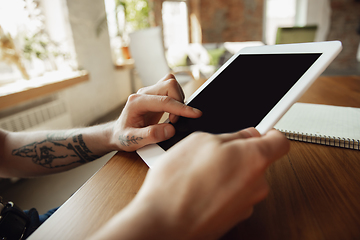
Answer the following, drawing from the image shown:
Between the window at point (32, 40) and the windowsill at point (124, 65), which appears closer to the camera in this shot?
the window at point (32, 40)

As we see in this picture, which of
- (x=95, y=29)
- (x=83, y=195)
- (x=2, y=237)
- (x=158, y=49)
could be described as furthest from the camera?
(x=95, y=29)

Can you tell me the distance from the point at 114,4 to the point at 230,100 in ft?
11.8

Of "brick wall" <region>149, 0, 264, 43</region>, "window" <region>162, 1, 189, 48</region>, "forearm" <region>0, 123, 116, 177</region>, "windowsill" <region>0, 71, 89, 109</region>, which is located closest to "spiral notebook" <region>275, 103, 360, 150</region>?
"forearm" <region>0, 123, 116, 177</region>

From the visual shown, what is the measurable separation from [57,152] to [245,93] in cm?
54

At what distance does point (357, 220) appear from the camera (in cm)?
29

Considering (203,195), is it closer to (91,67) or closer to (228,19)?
(91,67)

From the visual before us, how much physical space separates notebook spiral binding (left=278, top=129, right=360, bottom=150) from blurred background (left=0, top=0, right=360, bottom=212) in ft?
3.58

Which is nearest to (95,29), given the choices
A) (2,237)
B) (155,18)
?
(155,18)

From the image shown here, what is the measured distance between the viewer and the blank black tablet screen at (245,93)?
0.41 metres

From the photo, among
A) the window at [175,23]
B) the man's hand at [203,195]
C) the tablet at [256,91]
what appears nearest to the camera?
the man's hand at [203,195]

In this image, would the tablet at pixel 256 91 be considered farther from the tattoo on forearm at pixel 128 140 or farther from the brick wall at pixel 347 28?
the brick wall at pixel 347 28

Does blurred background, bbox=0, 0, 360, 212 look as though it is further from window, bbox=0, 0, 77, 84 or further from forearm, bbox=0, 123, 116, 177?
forearm, bbox=0, 123, 116, 177

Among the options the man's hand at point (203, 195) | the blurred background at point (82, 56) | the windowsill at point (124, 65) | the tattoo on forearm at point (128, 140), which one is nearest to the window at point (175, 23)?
the blurred background at point (82, 56)

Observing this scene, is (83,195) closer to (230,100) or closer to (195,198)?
(195,198)
